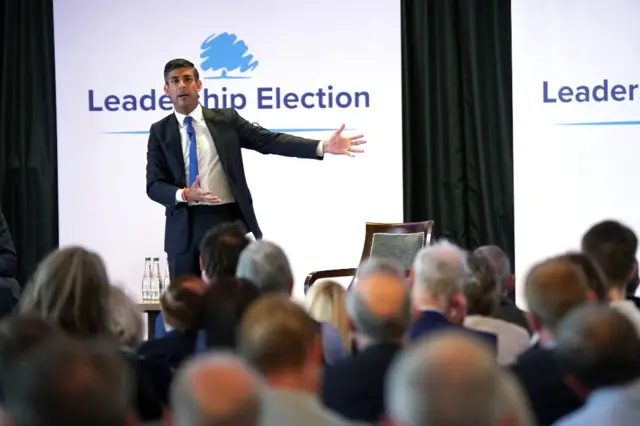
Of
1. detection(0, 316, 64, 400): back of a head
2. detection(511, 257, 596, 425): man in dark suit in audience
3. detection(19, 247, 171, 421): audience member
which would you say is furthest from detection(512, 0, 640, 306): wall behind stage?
detection(0, 316, 64, 400): back of a head

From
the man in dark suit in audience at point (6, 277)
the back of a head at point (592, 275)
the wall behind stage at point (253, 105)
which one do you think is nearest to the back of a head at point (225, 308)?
the back of a head at point (592, 275)

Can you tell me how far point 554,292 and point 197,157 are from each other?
2932 millimetres

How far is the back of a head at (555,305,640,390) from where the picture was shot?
179cm

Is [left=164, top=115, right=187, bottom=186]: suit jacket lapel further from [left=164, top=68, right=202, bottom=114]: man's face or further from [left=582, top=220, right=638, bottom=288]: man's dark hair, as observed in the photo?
[left=582, top=220, right=638, bottom=288]: man's dark hair

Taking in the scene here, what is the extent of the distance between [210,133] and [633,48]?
11.0ft

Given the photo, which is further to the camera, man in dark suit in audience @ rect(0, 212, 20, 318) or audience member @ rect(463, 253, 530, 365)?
man in dark suit in audience @ rect(0, 212, 20, 318)

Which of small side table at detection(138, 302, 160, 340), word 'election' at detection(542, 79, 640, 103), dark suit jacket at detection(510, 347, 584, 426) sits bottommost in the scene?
small side table at detection(138, 302, 160, 340)

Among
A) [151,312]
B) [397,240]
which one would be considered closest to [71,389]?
[151,312]

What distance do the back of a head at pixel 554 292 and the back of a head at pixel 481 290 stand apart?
613 millimetres

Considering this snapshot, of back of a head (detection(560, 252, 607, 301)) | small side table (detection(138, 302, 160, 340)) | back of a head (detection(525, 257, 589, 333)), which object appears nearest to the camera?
back of a head (detection(525, 257, 589, 333))

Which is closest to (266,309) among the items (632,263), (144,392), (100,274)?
(144,392)

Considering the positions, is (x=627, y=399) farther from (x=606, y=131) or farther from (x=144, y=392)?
(x=606, y=131)

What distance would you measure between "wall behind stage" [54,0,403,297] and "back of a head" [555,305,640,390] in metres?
5.08

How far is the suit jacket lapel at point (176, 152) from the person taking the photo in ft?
16.6
